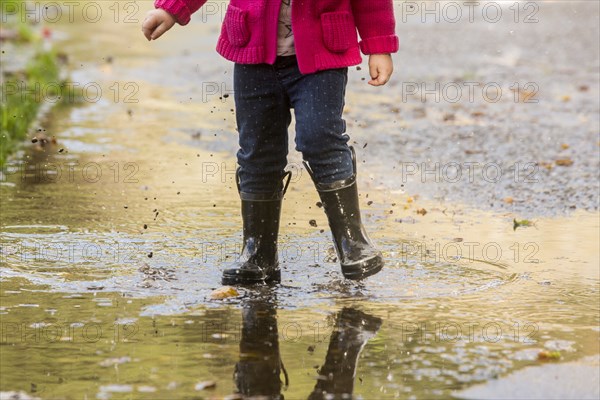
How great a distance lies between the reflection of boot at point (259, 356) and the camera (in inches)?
132

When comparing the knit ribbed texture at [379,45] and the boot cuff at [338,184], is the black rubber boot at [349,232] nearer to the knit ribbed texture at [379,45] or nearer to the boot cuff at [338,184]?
the boot cuff at [338,184]

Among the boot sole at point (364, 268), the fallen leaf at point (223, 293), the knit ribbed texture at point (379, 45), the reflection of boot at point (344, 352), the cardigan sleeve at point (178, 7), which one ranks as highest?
the cardigan sleeve at point (178, 7)

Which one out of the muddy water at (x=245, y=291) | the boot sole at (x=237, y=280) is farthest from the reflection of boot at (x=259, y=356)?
the boot sole at (x=237, y=280)

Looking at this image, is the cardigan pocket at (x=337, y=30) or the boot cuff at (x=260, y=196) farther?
the boot cuff at (x=260, y=196)

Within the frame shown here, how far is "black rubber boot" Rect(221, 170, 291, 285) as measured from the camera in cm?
462

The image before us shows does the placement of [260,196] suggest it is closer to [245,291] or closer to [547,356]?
[245,291]

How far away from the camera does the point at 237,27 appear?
4.39m

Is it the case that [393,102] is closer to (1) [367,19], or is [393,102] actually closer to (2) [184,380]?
(1) [367,19]

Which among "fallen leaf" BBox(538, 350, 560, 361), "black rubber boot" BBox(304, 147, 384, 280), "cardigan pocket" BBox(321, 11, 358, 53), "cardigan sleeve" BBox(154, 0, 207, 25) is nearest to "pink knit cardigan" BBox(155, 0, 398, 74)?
"cardigan pocket" BBox(321, 11, 358, 53)

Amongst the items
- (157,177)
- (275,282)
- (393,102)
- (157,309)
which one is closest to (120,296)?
(157,309)

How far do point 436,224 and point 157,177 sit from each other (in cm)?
180

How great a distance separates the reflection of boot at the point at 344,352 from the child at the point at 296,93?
420mm

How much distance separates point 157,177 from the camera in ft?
22.1

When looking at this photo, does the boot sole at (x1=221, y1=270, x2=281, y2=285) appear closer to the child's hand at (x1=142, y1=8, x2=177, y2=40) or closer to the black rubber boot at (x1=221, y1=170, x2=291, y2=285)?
the black rubber boot at (x1=221, y1=170, x2=291, y2=285)
